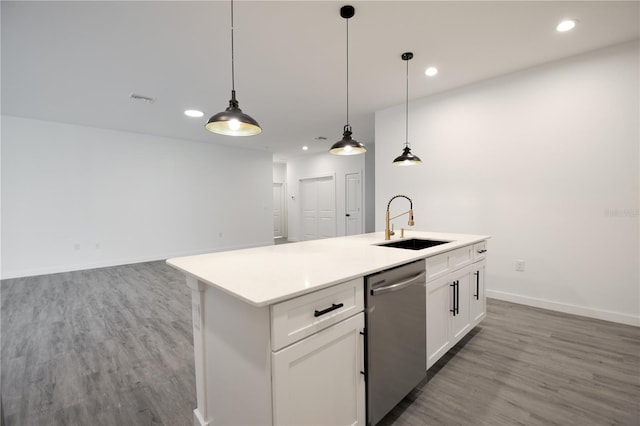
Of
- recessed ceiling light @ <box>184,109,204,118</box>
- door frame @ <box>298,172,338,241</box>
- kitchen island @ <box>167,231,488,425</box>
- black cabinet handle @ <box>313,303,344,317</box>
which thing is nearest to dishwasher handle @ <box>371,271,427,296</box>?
kitchen island @ <box>167,231,488,425</box>

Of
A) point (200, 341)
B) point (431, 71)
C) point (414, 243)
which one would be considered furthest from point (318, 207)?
point (200, 341)

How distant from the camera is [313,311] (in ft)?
3.82

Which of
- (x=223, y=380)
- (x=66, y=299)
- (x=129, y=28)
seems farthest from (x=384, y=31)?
(x=66, y=299)

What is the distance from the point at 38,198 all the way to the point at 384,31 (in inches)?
236

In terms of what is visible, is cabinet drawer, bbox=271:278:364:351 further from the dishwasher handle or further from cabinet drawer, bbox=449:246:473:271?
cabinet drawer, bbox=449:246:473:271

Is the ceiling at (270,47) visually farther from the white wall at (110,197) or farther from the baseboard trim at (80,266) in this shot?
the baseboard trim at (80,266)

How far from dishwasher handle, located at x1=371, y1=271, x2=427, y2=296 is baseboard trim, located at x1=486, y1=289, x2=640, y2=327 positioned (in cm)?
239

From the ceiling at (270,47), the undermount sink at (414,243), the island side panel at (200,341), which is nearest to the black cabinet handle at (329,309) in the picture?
the island side panel at (200,341)

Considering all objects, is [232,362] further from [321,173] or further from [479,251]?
[321,173]

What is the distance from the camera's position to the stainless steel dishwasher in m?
1.40

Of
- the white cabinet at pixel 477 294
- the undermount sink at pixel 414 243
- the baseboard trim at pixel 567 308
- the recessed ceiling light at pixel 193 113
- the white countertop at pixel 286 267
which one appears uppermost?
the recessed ceiling light at pixel 193 113

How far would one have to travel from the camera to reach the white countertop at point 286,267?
1103 millimetres

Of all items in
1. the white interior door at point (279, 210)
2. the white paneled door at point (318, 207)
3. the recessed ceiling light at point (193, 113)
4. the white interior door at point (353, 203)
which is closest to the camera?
the recessed ceiling light at point (193, 113)

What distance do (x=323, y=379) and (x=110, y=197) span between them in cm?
596
